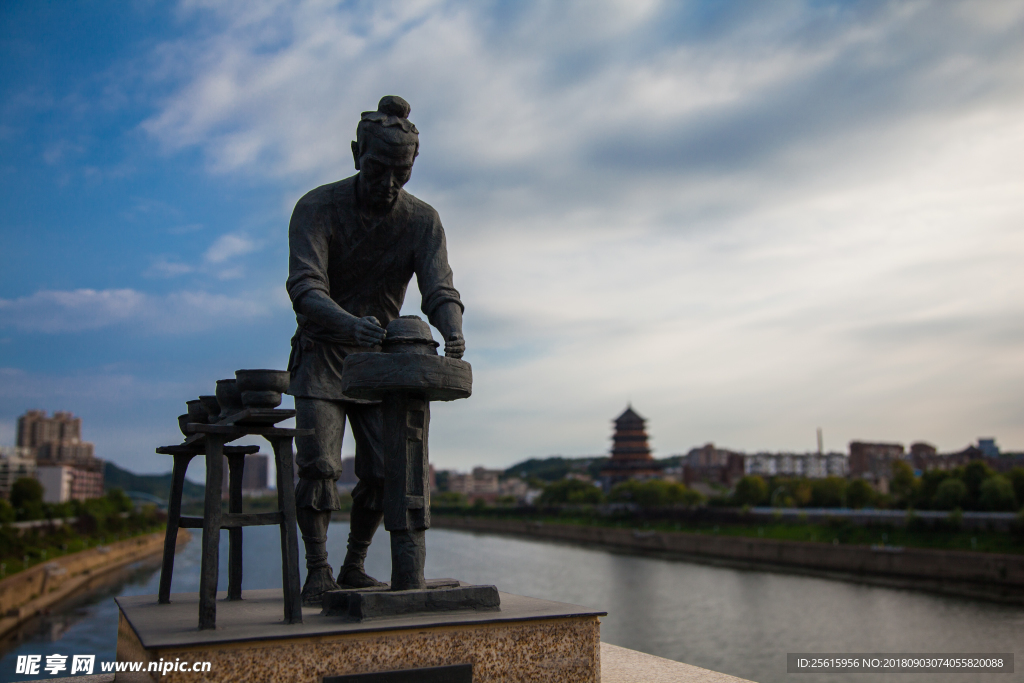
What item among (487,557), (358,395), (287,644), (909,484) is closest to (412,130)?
(358,395)

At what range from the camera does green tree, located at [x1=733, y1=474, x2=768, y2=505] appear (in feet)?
153

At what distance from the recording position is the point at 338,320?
12.1ft

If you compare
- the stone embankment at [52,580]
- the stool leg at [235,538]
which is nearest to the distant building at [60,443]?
the stone embankment at [52,580]

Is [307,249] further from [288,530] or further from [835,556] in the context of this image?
[835,556]

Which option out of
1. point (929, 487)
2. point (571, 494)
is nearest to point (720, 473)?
point (571, 494)

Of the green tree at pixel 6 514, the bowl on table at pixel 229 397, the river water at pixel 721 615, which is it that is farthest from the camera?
the green tree at pixel 6 514

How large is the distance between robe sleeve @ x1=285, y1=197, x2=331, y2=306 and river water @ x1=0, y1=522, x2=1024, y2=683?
1372 cm

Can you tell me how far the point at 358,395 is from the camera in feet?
11.6

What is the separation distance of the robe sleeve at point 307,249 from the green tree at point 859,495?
132 feet

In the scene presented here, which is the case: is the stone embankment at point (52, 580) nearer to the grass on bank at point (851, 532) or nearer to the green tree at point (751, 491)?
the grass on bank at point (851, 532)

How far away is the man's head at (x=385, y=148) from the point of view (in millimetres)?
3910

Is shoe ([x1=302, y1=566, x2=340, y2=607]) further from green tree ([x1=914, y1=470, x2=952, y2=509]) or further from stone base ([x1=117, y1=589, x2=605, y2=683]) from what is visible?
green tree ([x1=914, y1=470, x2=952, y2=509])

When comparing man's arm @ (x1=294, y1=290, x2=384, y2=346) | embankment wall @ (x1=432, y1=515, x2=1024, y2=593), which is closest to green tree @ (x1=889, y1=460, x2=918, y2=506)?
embankment wall @ (x1=432, y1=515, x2=1024, y2=593)

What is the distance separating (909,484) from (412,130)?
128 feet
